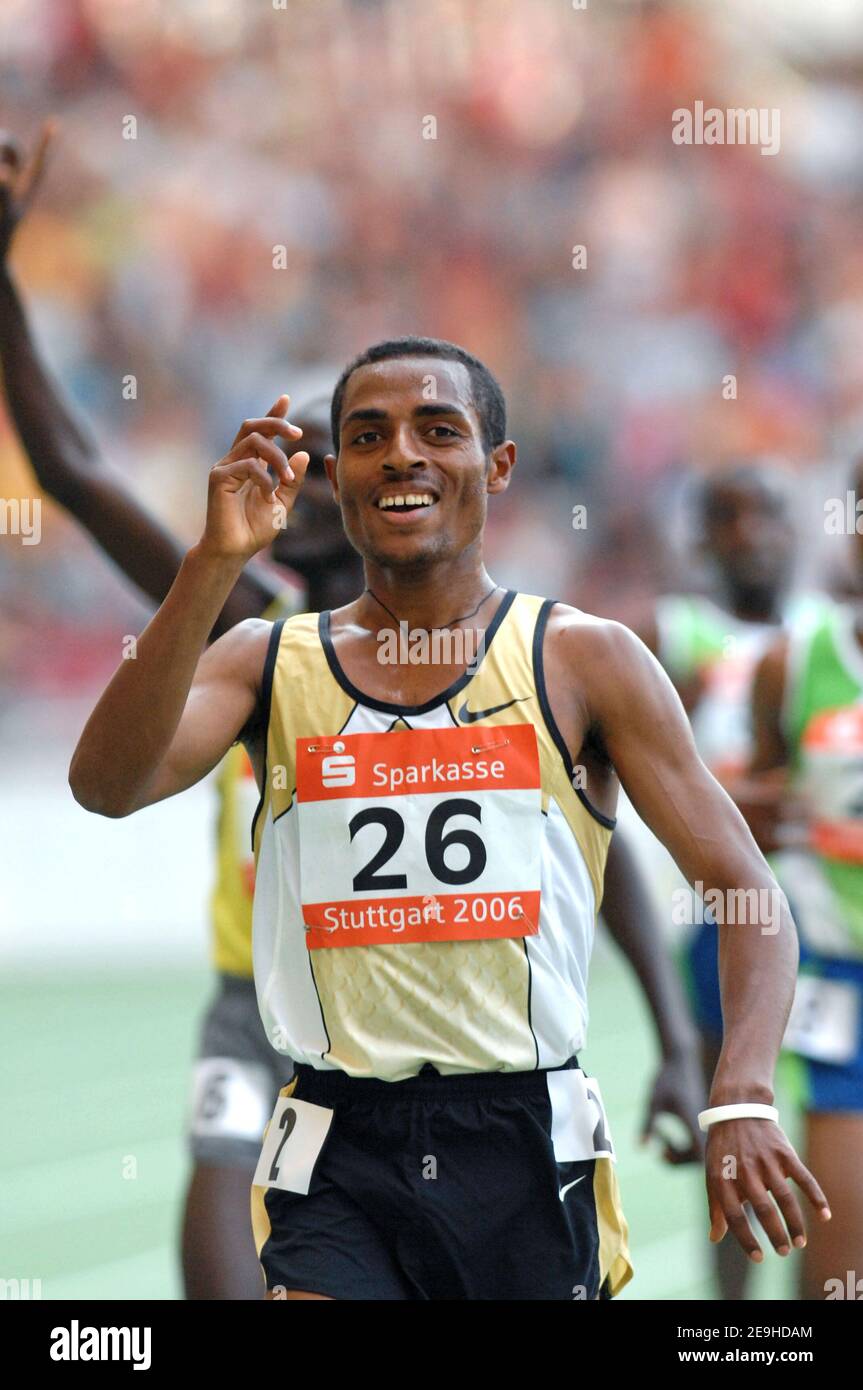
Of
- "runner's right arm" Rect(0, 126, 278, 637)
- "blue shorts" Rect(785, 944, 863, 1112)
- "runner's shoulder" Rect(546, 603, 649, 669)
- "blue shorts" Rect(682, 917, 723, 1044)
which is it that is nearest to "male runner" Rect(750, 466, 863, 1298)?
"blue shorts" Rect(785, 944, 863, 1112)

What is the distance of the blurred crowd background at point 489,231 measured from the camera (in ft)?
56.0

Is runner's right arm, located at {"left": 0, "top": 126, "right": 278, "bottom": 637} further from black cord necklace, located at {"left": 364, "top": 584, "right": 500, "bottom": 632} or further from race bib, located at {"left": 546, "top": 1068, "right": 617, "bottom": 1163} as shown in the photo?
race bib, located at {"left": 546, "top": 1068, "right": 617, "bottom": 1163}

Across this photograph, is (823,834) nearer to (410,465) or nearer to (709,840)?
(709,840)

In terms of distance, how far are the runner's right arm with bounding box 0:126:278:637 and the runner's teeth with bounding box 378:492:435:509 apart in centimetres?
161

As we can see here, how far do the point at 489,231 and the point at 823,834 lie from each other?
1371 centimetres

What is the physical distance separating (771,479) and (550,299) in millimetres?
11471

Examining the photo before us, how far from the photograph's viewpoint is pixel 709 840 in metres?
3.20

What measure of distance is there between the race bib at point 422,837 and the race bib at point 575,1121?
10.2 inches

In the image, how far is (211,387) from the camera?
17.0 m

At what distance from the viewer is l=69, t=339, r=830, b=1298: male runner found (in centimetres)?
310

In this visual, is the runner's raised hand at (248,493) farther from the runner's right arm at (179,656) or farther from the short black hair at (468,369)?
the short black hair at (468,369)

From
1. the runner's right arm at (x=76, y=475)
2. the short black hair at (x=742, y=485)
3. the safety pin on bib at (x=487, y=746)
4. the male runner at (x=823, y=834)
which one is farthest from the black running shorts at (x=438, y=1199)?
the short black hair at (x=742, y=485)

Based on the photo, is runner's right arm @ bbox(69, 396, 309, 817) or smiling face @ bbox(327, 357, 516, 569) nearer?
runner's right arm @ bbox(69, 396, 309, 817)

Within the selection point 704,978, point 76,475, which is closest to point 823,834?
point 704,978
